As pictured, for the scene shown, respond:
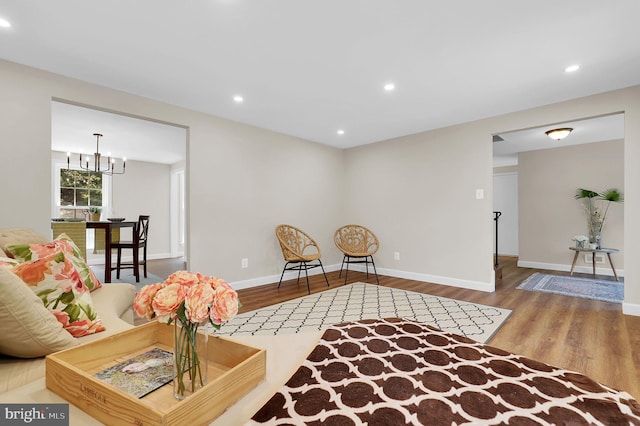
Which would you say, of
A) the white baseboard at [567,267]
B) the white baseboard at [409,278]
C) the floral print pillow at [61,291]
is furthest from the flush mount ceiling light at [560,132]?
the floral print pillow at [61,291]

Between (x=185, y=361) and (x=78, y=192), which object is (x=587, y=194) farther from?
(x=78, y=192)

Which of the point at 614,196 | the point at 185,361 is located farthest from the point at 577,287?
the point at 185,361

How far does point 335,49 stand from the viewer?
235 centimetres

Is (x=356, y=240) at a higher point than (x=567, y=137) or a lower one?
lower

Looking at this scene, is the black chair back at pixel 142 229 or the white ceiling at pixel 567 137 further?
the black chair back at pixel 142 229

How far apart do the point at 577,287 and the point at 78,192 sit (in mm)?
8866

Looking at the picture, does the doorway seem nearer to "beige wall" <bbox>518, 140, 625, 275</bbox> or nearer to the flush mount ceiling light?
the flush mount ceiling light

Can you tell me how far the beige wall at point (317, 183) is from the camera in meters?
2.63

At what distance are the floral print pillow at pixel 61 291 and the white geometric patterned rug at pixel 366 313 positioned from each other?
1.28 m

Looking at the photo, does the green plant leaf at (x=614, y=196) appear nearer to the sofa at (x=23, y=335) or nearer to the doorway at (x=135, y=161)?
the doorway at (x=135, y=161)

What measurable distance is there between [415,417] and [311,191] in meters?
4.40

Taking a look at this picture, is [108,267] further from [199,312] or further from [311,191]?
[199,312]

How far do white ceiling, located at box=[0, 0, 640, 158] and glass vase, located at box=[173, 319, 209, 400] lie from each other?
6.18 feet

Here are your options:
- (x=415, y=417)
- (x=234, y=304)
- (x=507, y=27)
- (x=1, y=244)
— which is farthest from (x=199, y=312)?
(x=507, y=27)
